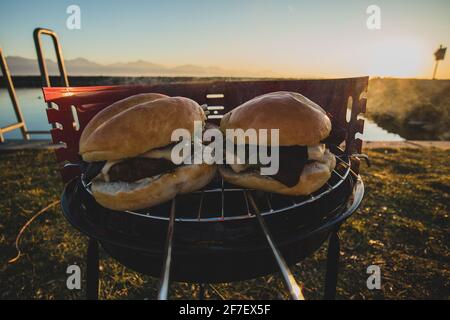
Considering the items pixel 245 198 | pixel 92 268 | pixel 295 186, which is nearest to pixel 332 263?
pixel 295 186

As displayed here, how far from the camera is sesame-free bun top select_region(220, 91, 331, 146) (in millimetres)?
2018

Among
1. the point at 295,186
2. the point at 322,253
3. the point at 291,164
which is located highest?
the point at 291,164

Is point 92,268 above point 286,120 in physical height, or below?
below

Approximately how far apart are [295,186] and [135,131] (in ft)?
4.13

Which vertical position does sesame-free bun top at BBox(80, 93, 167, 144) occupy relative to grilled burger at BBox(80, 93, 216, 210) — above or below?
above

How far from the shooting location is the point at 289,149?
2.05 m

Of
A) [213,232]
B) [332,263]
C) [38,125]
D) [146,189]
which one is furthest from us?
[38,125]

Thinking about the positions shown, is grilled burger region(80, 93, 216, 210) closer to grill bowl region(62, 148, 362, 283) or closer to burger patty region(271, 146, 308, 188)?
grill bowl region(62, 148, 362, 283)

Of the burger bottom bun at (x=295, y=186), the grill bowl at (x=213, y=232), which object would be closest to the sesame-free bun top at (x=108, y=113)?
the grill bowl at (x=213, y=232)

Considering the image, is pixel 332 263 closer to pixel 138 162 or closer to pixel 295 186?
pixel 295 186

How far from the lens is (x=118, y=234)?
163 centimetres

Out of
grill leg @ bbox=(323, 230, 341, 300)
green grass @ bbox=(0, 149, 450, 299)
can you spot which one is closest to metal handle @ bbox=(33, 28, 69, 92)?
green grass @ bbox=(0, 149, 450, 299)

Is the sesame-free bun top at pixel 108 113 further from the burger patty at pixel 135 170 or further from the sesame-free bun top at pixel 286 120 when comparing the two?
the sesame-free bun top at pixel 286 120

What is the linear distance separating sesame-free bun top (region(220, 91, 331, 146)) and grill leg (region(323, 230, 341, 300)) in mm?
780
